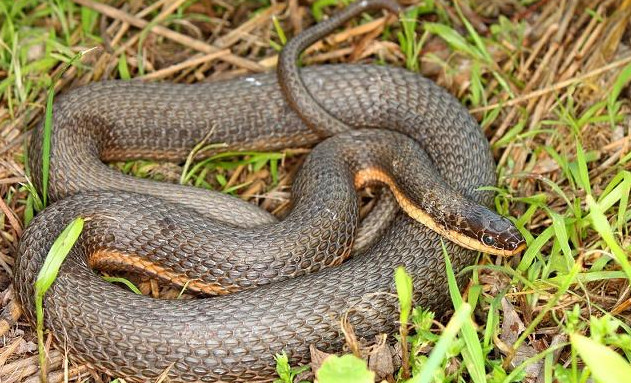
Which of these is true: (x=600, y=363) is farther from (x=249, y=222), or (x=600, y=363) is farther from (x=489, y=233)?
(x=249, y=222)

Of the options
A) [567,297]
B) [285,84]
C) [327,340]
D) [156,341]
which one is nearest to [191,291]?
[156,341]

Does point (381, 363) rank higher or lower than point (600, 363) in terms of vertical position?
lower

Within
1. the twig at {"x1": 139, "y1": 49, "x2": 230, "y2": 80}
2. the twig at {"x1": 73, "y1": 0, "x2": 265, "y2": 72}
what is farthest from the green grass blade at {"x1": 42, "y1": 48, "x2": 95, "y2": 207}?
the twig at {"x1": 73, "y1": 0, "x2": 265, "y2": 72}

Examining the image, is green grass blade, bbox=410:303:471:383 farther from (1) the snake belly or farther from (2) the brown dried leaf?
(1) the snake belly

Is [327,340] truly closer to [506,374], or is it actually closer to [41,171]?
[506,374]

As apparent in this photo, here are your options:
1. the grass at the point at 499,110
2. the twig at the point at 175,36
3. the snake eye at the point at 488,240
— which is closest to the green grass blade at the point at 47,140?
the grass at the point at 499,110

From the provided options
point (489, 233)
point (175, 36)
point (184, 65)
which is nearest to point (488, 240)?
point (489, 233)
